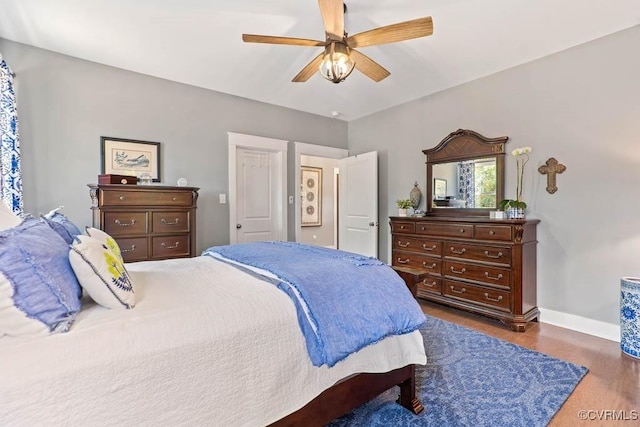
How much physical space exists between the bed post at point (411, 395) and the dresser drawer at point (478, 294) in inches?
67.0

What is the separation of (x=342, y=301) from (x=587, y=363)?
7.20 feet

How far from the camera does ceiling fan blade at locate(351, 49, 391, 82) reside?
244 centimetres

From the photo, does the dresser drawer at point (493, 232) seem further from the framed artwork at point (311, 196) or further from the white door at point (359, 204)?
the framed artwork at point (311, 196)

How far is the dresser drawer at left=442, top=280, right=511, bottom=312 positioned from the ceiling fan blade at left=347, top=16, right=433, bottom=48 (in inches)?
95.1

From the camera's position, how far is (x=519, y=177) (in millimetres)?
3277

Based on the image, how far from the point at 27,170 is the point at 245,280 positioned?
9.10ft

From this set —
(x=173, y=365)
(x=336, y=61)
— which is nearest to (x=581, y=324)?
(x=336, y=61)

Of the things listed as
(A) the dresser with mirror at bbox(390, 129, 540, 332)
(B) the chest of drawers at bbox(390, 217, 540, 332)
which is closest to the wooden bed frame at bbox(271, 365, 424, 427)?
(A) the dresser with mirror at bbox(390, 129, 540, 332)

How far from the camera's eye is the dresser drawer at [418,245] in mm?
3518

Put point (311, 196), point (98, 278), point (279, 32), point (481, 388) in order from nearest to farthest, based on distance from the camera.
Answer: point (98, 278) < point (481, 388) < point (279, 32) < point (311, 196)

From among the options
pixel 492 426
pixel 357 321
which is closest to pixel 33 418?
pixel 357 321

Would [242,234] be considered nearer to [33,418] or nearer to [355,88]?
[355,88]

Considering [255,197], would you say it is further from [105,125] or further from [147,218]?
[105,125]

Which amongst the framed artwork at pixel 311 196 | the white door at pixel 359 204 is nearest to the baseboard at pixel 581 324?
the white door at pixel 359 204
